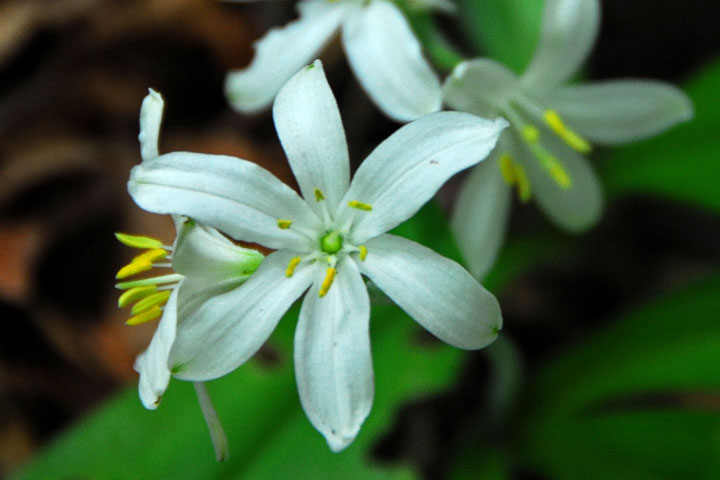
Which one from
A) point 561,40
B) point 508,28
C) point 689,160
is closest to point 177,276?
point 561,40

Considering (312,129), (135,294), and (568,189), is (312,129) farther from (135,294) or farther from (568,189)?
(568,189)

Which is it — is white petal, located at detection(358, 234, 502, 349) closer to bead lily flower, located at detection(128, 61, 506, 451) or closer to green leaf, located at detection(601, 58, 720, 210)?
bead lily flower, located at detection(128, 61, 506, 451)

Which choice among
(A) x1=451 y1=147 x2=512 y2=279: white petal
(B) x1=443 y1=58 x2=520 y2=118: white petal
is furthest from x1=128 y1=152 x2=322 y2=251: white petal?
(A) x1=451 y1=147 x2=512 y2=279: white petal

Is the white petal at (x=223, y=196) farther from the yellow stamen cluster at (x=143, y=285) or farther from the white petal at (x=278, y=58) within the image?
the white petal at (x=278, y=58)

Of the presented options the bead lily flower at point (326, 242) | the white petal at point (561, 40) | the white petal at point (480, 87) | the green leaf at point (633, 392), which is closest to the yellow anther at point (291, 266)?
the bead lily flower at point (326, 242)

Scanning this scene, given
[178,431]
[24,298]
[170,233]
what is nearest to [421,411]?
[178,431]

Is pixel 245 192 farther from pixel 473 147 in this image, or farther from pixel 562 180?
pixel 562 180
